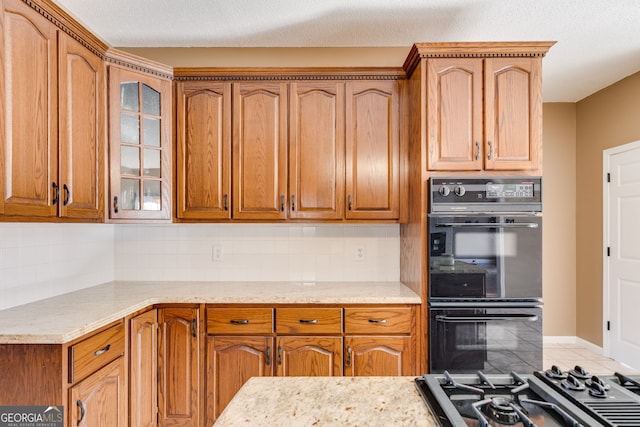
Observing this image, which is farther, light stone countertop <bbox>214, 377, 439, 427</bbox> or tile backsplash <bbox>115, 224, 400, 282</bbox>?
tile backsplash <bbox>115, 224, 400, 282</bbox>

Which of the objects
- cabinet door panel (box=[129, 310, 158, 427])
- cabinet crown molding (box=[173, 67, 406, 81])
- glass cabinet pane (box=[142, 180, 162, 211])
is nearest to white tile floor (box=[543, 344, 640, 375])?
cabinet crown molding (box=[173, 67, 406, 81])

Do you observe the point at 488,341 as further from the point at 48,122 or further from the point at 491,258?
the point at 48,122

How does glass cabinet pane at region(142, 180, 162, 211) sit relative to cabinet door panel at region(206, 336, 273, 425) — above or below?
above

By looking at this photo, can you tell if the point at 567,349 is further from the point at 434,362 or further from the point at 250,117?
the point at 250,117

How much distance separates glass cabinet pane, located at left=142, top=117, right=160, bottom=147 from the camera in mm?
2504

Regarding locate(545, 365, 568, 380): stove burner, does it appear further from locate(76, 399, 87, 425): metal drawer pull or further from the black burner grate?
locate(76, 399, 87, 425): metal drawer pull

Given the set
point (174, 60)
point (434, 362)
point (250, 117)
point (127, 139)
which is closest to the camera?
point (434, 362)

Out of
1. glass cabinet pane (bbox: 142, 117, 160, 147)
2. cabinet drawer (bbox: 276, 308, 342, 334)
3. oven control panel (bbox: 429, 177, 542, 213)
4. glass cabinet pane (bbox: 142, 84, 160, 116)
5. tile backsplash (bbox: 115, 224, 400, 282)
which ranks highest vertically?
glass cabinet pane (bbox: 142, 84, 160, 116)

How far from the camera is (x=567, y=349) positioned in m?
3.95

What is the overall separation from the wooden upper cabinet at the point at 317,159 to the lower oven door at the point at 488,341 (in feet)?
3.27

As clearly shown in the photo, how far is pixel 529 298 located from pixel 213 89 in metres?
2.43

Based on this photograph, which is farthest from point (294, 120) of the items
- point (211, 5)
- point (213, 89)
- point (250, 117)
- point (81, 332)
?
point (81, 332)

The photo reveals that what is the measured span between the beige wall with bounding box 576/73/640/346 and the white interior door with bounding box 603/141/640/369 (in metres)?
0.10

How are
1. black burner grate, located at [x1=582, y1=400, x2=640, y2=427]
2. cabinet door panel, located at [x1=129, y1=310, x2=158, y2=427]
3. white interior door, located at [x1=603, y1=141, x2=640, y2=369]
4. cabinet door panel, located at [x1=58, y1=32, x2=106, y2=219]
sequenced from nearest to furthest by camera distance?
black burner grate, located at [x1=582, y1=400, x2=640, y2=427]
cabinet door panel, located at [x1=58, y1=32, x2=106, y2=219]
cabinet door panel, located at [x1=129, y1=310, x2=158, y2=427]
white interior door, located at [x1=603, y1=141, x2=640, y2=369]
